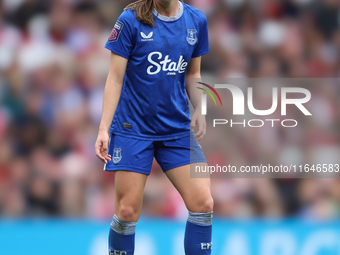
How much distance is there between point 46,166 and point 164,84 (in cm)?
336

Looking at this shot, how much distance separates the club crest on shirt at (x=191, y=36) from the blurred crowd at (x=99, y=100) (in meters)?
2.78

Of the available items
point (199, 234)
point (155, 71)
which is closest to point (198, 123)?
point (155, 71)

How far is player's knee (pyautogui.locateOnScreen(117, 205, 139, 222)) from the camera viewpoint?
303cm

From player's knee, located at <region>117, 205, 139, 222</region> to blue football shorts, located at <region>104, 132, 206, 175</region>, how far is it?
0.23 meters

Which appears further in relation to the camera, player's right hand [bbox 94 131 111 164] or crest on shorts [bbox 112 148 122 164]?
crest on shorts [bbox 112 148 122 164]

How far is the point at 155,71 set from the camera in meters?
3.00

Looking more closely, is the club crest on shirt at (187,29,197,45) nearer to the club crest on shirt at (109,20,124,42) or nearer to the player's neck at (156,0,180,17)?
the player's neck at (156,0,180,17)

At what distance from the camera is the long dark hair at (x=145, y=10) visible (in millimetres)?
2959

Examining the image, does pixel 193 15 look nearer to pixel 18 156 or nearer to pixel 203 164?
pixel 203 164

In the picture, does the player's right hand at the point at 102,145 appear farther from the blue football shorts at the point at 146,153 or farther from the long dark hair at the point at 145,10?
the long dark hair at the point at 145,10

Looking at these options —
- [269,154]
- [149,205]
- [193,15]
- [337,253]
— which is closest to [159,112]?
[193,15]

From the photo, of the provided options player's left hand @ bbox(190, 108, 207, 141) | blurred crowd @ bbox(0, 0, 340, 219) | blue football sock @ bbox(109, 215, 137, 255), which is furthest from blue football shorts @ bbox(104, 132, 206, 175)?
blurred crowd @ bbox(0, 0, 340, 219)

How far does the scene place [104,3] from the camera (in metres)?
7.15

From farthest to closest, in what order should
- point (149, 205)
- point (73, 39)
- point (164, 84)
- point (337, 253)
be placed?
point (73, 39)
point (149, 205)
point (337, 253)
point (164, 84)
